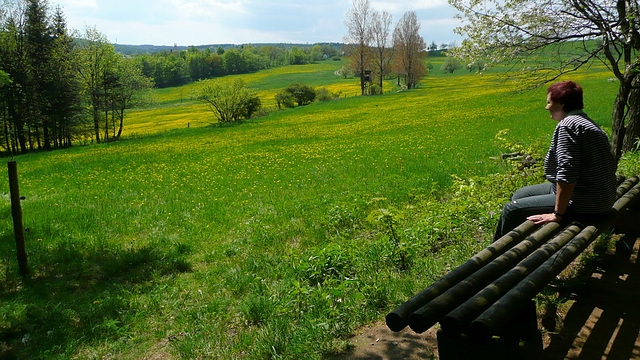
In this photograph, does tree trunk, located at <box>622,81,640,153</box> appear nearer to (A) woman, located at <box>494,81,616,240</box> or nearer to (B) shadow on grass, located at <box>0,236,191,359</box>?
(A) woman, located at <box>494,81,616,240</box>

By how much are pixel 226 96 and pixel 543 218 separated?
158 feet

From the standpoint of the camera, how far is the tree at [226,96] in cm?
4844

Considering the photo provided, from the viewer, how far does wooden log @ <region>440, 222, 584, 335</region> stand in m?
2.13

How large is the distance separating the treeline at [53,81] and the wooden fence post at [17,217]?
114 ft

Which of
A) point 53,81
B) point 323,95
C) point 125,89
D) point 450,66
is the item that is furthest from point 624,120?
point 450,66

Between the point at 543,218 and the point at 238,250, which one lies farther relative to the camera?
the point at 238,250

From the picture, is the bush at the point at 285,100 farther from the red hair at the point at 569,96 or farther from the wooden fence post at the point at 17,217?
the red hair at the point at 569,96

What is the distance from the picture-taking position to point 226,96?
160ft

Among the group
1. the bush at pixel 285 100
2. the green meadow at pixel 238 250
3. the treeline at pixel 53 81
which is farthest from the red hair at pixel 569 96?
the bush at pixel 285 100

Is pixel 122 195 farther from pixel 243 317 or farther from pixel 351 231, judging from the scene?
pixel 243 317

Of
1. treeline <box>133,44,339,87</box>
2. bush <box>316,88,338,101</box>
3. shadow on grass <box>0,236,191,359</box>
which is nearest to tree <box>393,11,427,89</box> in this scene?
bush <box>316,88,338,101</box>

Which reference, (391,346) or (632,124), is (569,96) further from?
(632,124)

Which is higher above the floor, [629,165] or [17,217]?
[629,165]

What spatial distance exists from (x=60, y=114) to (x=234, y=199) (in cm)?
3645
